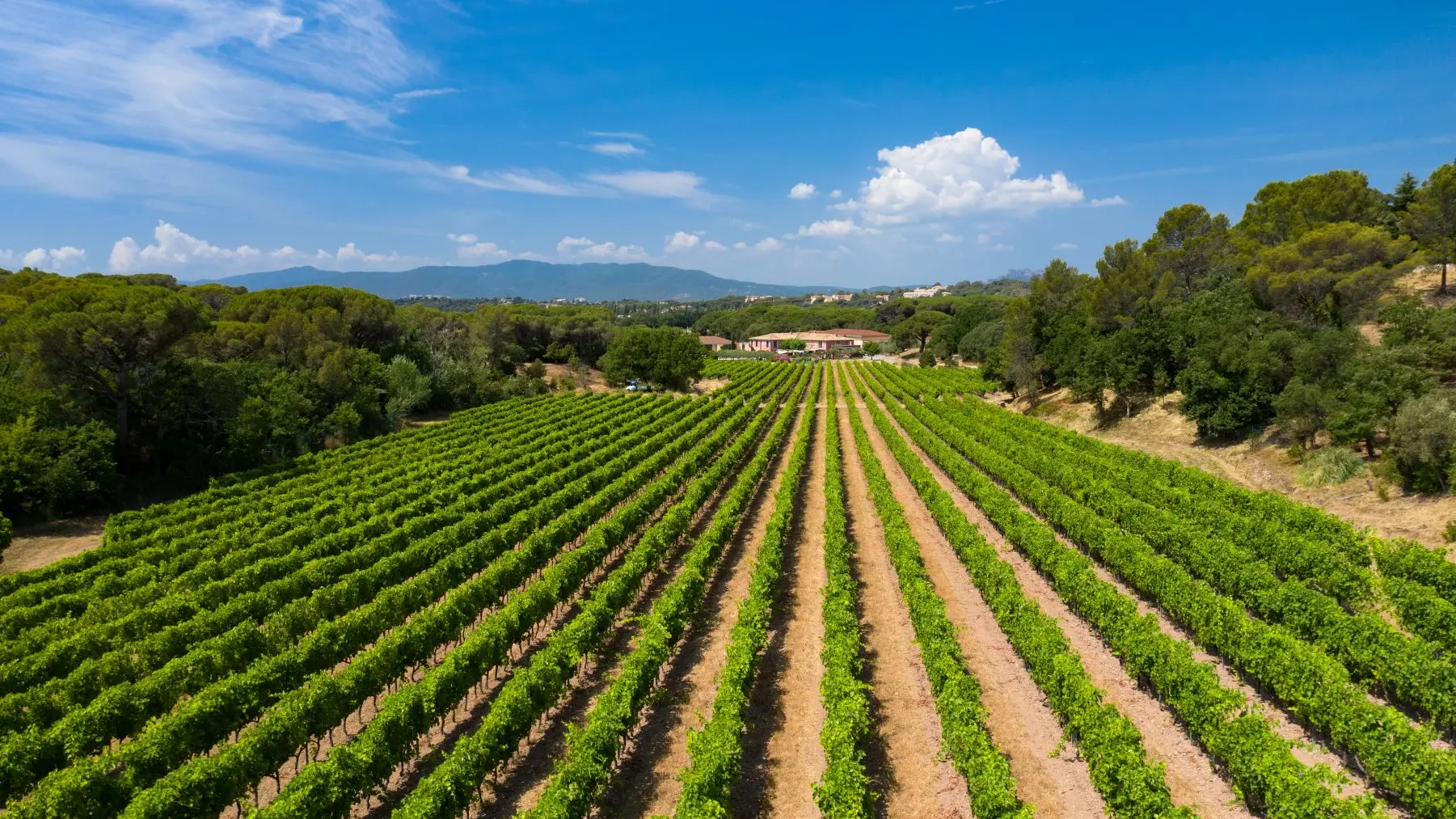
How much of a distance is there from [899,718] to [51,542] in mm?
30833

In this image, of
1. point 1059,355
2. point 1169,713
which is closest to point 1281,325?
point 1059,355

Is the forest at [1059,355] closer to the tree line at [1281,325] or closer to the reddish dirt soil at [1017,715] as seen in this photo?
the tree line at [1281,325]

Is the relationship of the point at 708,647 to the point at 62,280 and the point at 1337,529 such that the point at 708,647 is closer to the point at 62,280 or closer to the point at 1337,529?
the point at 1337,529

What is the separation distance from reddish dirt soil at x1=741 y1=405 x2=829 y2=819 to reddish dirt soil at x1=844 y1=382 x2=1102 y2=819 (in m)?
3.41

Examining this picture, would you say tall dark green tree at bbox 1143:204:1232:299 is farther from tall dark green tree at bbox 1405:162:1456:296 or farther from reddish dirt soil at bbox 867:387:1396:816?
reddish dirt soil at bbox 867:387:1396:816

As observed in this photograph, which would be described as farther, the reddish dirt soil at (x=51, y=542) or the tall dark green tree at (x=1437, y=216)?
the tall dark green tree at (x=1437, y=216)

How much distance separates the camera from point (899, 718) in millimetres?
12234

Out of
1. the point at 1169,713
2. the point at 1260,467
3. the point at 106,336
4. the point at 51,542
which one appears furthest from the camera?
the point at 106,336

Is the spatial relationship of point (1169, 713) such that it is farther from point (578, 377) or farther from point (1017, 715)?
point (578, 377)

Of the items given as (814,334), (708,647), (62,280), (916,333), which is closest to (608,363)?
(62,280)

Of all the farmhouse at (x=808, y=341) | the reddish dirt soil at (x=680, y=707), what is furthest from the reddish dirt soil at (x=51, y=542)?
the farmhouse at (x=808, y=341)

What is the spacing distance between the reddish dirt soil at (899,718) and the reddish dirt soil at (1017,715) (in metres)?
1.13

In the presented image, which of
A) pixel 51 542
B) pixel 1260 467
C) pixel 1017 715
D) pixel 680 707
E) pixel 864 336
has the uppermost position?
pixel 864 336

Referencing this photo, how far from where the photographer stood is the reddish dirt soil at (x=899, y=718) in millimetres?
10125
